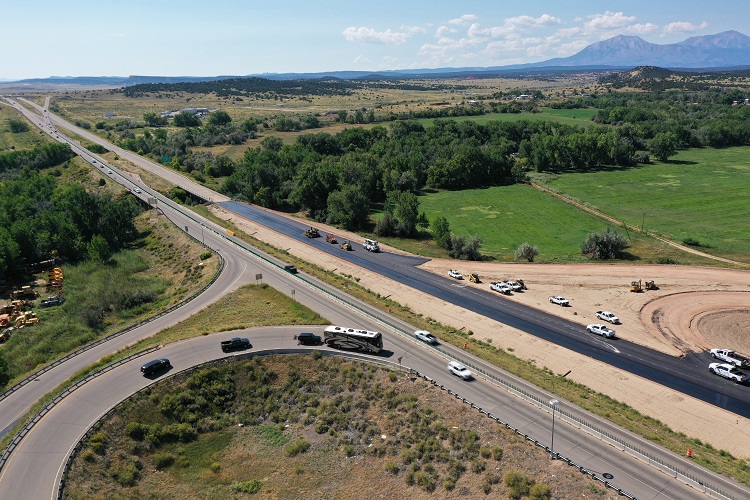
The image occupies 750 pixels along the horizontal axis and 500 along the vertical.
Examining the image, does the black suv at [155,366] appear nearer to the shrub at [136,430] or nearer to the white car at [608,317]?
the shrub at [136,430]

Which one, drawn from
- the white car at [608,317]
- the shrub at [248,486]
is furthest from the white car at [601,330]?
the shrub at [248,486]

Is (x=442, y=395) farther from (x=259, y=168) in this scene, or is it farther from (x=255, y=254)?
(x=259, y=168)

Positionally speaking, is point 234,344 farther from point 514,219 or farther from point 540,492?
point 514,219

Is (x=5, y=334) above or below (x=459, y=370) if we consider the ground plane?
below

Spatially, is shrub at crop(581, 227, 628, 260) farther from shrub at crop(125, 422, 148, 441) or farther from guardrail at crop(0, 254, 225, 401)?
shrub at crop(125, 422, 148, 441)

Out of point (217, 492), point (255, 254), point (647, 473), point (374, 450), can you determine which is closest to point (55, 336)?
point (255, 254)

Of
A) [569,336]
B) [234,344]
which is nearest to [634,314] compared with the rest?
[569,336]
